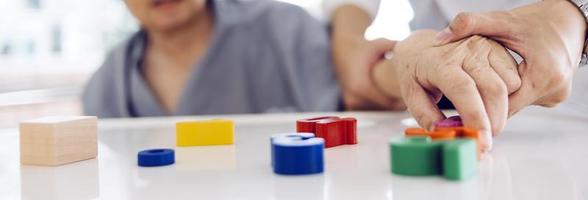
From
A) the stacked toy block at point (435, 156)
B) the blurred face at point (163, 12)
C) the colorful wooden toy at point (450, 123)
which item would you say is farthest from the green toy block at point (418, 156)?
the blurred face at point (163, 12)

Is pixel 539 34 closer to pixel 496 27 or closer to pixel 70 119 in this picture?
pixel 496 27

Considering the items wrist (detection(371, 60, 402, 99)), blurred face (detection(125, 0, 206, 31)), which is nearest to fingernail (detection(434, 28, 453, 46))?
wrist (detection(371, 60, 402, 99))

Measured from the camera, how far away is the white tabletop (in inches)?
13.9

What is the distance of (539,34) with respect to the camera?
1.77 feet

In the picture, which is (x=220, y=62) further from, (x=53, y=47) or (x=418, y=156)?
(x=418, y=156)

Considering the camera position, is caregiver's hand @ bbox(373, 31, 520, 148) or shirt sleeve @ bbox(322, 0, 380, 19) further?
shirt sleeve @ bbox(322, 0, 380, 19)

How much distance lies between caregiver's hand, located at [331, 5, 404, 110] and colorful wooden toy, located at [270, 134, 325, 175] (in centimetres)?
74

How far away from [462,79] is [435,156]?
14 cm

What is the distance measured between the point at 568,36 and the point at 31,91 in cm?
115

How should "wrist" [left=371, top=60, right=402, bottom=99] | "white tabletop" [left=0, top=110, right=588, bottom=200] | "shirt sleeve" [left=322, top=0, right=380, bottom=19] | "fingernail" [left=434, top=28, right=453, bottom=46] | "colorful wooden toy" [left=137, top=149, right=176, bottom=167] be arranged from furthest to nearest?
"shirt sleeve" [left=322, top=0, right=380, bottom=19], "wrist" [left=371, top=60, right=402, bottom=99], "fingernail" [left=434, top=28, right=453, bottom=46], "colorful wooden toy" [left=137, top=149, right=176, bottom=167], "white tabletop" [left=0, top=110, right=588, bottom=200]

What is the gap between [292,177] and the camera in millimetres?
401

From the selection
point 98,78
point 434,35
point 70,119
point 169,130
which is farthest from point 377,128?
point 98,78

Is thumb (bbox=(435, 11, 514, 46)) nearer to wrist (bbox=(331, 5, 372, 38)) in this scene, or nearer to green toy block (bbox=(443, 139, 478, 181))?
green toy block (bbox=(443, 139, 478, 181))

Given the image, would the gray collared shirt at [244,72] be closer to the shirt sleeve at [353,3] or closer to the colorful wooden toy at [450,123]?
the shirt sleeve at [353,3]
